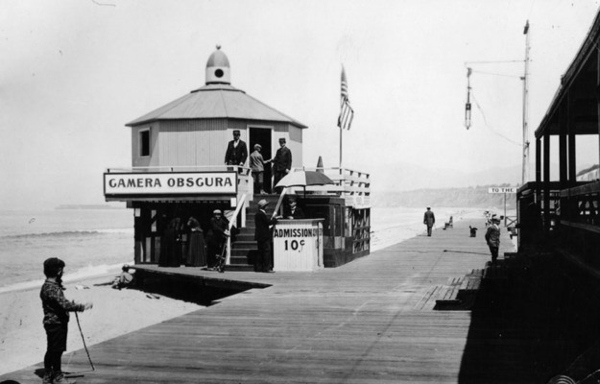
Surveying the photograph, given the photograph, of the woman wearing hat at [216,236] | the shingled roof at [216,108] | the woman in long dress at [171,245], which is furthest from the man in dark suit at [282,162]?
the woman in long dress at [171,245]

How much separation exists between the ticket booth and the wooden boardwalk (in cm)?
367

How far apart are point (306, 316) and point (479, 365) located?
150 inches

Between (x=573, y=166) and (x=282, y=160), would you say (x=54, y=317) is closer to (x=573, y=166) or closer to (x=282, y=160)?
(x=573, y=166)

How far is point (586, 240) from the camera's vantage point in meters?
8.02

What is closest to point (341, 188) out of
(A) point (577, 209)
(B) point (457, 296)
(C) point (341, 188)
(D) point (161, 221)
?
(C) point (341, 188)

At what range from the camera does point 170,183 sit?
1956 centimetres

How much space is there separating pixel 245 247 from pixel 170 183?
274 centimetres

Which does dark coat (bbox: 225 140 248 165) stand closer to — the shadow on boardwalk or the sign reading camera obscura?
the sign reading camera obscura

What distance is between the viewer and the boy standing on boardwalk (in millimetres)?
6734

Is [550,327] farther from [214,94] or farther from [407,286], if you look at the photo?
[214,94]

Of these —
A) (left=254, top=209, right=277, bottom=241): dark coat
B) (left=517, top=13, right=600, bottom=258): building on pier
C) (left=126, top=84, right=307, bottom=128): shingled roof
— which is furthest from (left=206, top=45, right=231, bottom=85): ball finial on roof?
(left=517, top=13, right=600, bottom=258): building on pier

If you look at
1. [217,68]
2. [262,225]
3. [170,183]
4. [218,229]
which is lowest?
[218,229]

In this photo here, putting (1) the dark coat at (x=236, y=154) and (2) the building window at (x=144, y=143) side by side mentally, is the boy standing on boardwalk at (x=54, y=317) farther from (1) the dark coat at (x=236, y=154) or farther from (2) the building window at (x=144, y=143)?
(2) the building window at (x=144, y=143)

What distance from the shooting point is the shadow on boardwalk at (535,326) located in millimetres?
6793
